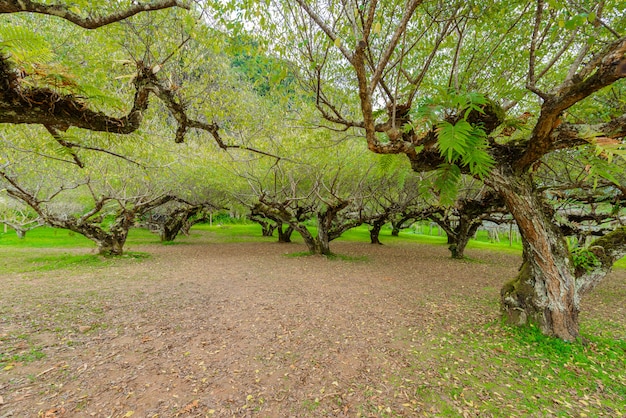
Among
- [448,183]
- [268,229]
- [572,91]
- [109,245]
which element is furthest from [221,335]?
[268,229]

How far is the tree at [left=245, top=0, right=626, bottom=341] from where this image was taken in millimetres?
3434

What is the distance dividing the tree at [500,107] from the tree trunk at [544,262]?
0.06ft

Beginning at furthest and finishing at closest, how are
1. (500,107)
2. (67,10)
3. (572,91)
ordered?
(500,107) → (572,91) → (67,10)

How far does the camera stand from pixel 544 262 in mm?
4832

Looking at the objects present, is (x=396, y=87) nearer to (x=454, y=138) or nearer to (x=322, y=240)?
(x=454, y=138)

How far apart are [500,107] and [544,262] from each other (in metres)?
2.80

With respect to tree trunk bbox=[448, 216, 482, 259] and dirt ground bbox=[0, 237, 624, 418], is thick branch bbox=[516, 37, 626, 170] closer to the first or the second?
dirt ground bbox=[0, 237, 624, 418]

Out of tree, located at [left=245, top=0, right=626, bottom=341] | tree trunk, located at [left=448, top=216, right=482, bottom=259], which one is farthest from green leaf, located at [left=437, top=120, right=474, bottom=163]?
tree trunk, located at [left=448, top=216, right=482, bottom=259]

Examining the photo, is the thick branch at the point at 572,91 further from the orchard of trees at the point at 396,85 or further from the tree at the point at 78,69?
the tree at the point at 78,69

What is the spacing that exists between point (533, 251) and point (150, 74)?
695cm

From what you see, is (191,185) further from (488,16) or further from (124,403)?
(488,16)

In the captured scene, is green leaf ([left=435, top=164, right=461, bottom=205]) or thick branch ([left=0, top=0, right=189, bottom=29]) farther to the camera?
green leaf ([left=435, top=164, right=461, bottom=205])

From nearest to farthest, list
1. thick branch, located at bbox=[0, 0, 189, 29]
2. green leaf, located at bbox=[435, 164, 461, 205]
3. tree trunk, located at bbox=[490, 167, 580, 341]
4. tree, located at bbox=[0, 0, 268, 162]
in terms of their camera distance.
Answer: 1. thick branch, located at bbox=[0, 0, 189, 29]
2. tree, located at bbox=[0, 0, 268, 162]
3. green leaf, located at bbox=[435, 164, 461, 205]
4. tree trunk, located at bbox=[490, 167, 580, 341]

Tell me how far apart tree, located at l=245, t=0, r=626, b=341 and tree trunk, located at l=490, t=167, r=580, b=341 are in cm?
2
